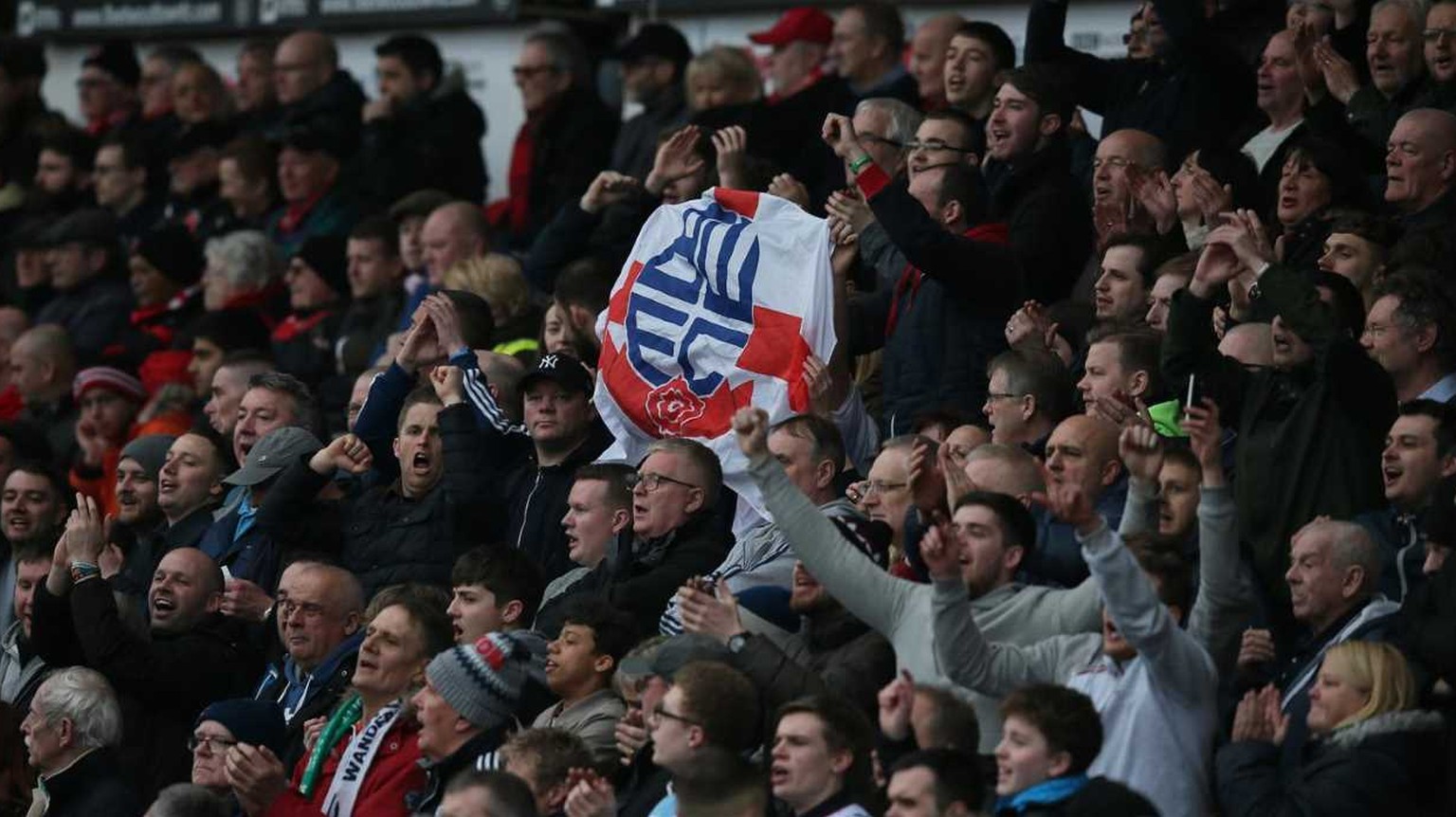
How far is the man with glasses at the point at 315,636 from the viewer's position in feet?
31.4

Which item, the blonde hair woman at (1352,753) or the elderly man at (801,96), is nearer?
the blonde hair woman at (1352,753)

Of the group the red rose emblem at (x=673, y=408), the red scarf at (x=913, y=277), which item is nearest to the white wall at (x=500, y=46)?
the red scarf at (x=913, y=277)

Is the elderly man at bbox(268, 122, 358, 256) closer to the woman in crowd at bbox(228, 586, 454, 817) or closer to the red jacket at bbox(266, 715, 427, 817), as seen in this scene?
the woman in crowd at bbox(228, 586, 454, 817)

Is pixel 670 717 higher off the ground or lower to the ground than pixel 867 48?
higher

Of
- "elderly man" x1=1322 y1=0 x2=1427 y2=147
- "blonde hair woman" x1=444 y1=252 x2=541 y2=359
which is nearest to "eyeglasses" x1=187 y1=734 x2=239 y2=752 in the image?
"blonde hair woman" x1=444 y1=252 x2=541 y2=359

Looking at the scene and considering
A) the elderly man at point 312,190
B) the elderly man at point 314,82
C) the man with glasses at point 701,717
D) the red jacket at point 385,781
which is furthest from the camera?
the elderly man at point 314,82

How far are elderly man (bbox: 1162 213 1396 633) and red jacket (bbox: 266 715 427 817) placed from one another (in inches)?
100.0

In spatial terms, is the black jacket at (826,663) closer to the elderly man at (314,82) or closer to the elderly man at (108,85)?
the elderly man at (314,82)

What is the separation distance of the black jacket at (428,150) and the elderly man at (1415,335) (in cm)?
675

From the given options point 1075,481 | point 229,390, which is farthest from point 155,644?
point 1075,481

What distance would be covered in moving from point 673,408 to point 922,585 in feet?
8.69

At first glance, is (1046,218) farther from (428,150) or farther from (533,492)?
(428,150)

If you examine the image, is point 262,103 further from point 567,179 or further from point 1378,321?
point 1378,321

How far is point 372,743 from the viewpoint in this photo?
8898mm
